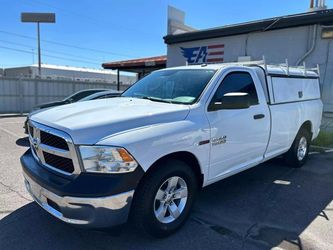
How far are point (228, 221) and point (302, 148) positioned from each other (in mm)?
3324

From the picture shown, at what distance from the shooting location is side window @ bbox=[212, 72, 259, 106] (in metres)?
3.81

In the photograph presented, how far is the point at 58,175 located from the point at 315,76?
5.98m

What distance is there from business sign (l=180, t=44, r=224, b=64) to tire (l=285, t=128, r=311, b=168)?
5.24 m

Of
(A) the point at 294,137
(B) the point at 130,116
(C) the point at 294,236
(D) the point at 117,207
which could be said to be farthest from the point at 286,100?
(D) the point at 117,207

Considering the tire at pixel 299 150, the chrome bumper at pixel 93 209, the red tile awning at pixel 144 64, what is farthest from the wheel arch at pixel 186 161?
the red tile awning at pixel 144 64

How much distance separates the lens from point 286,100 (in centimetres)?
516

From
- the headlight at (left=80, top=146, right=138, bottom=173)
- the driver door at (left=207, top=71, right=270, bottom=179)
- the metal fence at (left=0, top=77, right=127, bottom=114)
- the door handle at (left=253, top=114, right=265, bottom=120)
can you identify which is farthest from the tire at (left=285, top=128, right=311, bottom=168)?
the metal fence at (left=0, top=77, right=127, bottom=114)

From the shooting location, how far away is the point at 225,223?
3.60 meters

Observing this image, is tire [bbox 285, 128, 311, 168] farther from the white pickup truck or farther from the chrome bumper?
the chrome bumper

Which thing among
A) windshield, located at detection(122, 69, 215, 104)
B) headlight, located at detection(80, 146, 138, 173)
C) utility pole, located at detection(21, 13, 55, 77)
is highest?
utility pole, located at detection(21, 13, 55, 77)

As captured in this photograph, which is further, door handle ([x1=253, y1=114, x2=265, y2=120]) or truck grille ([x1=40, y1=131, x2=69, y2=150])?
door handle ([x1=253, y1=114, x2=265, y2=120])

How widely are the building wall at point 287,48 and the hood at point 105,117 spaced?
23.0 ft

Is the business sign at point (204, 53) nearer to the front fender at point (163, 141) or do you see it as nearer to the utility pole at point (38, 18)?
the front fender at point (163, 141)

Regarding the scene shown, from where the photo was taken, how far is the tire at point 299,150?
580 centimetres
